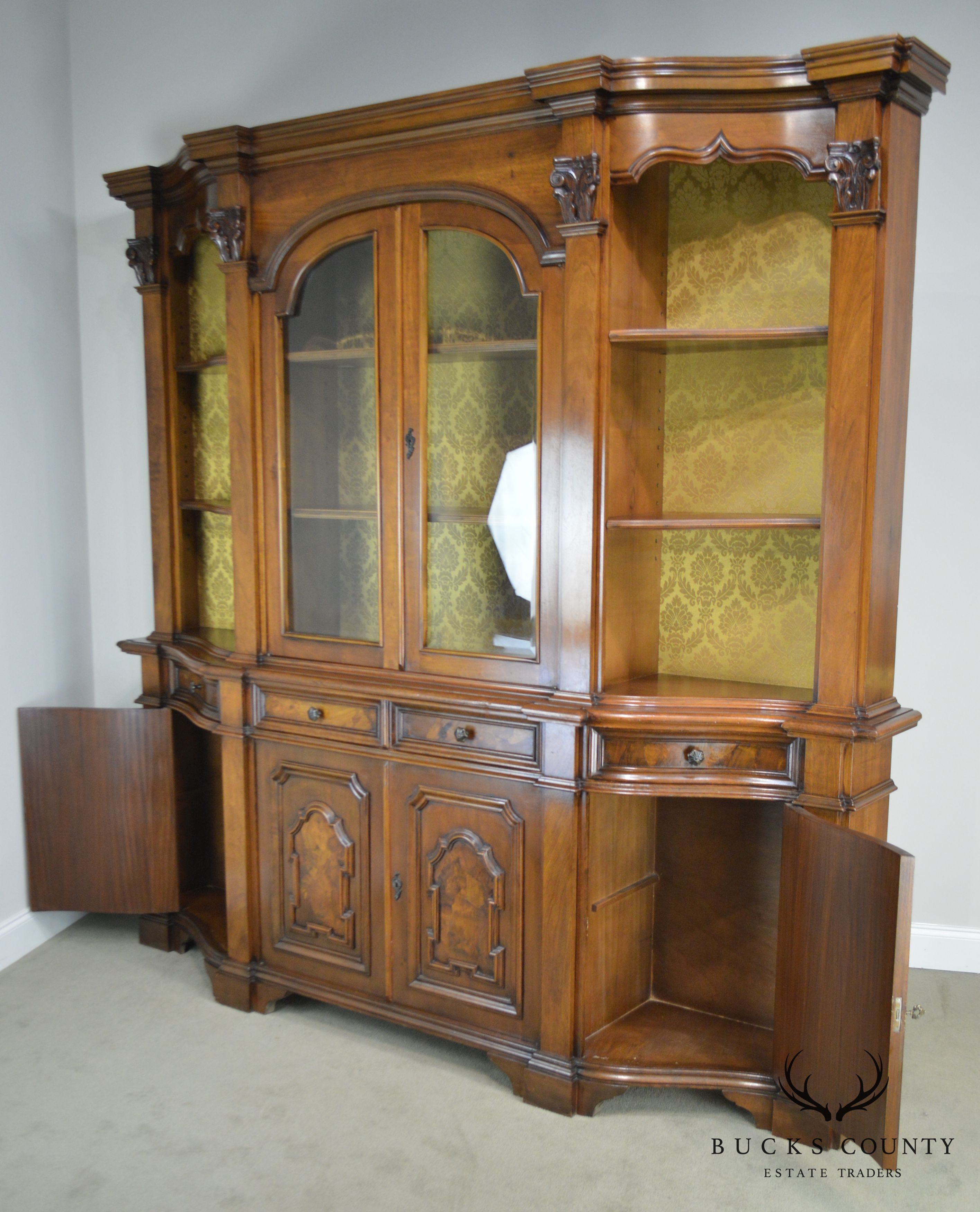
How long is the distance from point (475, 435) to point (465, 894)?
3.75 ft

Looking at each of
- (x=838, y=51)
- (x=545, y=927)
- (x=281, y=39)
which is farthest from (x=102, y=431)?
(x=838, y=51)

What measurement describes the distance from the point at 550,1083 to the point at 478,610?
3.74 ft

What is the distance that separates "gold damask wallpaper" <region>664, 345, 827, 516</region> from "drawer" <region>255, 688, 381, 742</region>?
0.95 meters

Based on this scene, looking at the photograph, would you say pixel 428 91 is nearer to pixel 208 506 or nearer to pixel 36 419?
pixel 208 506

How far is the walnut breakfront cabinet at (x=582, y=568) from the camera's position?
2.30 m

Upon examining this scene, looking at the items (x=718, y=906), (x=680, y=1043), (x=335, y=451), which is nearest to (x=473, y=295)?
(x=335, y=451)

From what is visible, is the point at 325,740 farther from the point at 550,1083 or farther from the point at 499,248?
the point at 499,248

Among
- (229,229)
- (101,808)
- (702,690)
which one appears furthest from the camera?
(101,808)

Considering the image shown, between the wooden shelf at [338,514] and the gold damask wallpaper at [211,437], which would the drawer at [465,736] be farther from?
the gold damask wallpaper at [211,437]

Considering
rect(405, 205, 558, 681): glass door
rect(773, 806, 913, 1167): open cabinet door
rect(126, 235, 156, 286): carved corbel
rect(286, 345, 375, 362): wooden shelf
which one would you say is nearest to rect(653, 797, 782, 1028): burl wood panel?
rect(773, 806, 913, 1167): open cabinet door

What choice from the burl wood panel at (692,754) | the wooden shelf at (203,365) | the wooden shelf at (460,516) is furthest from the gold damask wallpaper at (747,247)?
the wooden shelf at (203,365)

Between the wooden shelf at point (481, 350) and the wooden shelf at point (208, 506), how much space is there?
87cm

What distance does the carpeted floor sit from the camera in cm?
229

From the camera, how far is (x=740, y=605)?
2738 millimetres
